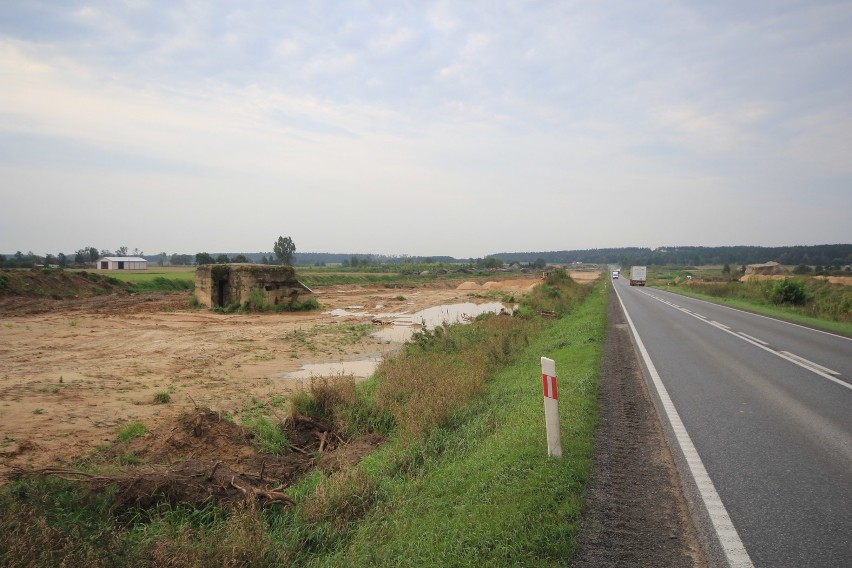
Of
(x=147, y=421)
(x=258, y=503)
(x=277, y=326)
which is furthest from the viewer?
(x=277, y=326)

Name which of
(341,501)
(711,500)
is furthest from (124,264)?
(711,500)

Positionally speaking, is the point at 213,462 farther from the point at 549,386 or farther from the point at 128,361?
the point at 128,361

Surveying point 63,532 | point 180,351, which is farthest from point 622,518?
point 180,351

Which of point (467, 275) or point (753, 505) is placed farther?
point (467, 275)

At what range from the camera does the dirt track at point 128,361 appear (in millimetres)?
9781

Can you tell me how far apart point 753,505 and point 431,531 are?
287 centimetres

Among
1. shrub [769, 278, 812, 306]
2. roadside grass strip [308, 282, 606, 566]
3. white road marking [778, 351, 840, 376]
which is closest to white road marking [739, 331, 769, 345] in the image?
white road marking [778, 351, 840, 376]

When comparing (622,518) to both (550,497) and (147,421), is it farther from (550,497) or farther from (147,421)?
(147,421)

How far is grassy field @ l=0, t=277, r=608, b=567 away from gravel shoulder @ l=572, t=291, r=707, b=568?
172mm

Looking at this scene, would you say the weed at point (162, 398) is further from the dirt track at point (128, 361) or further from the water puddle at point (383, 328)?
the water puddle at point (383, 328)

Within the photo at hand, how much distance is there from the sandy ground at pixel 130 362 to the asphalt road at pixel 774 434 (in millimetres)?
8525

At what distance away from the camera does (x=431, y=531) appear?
462 centimetres

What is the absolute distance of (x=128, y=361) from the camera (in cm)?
1653

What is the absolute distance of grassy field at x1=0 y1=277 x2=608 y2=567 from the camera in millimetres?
4293
